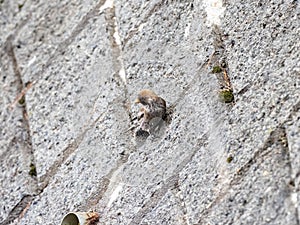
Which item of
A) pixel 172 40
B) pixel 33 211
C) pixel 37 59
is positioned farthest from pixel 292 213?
pixel 37 59

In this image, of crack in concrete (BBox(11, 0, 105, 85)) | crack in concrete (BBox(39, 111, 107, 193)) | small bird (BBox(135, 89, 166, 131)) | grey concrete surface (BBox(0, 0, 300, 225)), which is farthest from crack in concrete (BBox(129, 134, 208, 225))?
crack in concrete (BBox(11, 0, 105, 85))

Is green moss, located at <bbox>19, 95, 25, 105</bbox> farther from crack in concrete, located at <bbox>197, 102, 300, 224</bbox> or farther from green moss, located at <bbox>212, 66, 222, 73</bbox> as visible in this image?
crack in concrete, located at <bbox>197, 102, 300, 224</bbox>

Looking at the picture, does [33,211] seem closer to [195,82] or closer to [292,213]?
[195,82]

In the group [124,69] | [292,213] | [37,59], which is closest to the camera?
[292,213]

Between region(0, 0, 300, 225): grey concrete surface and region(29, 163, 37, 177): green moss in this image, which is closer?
region(0, 0, 300, 225): grey concrete surface

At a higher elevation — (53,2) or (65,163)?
(53,2)

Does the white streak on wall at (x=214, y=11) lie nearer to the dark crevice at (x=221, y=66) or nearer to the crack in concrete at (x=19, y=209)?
the dark crevice at (x=221, y=66)

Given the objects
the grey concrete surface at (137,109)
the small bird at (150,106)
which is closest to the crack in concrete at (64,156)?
the grey concrete surface at (137,109)
